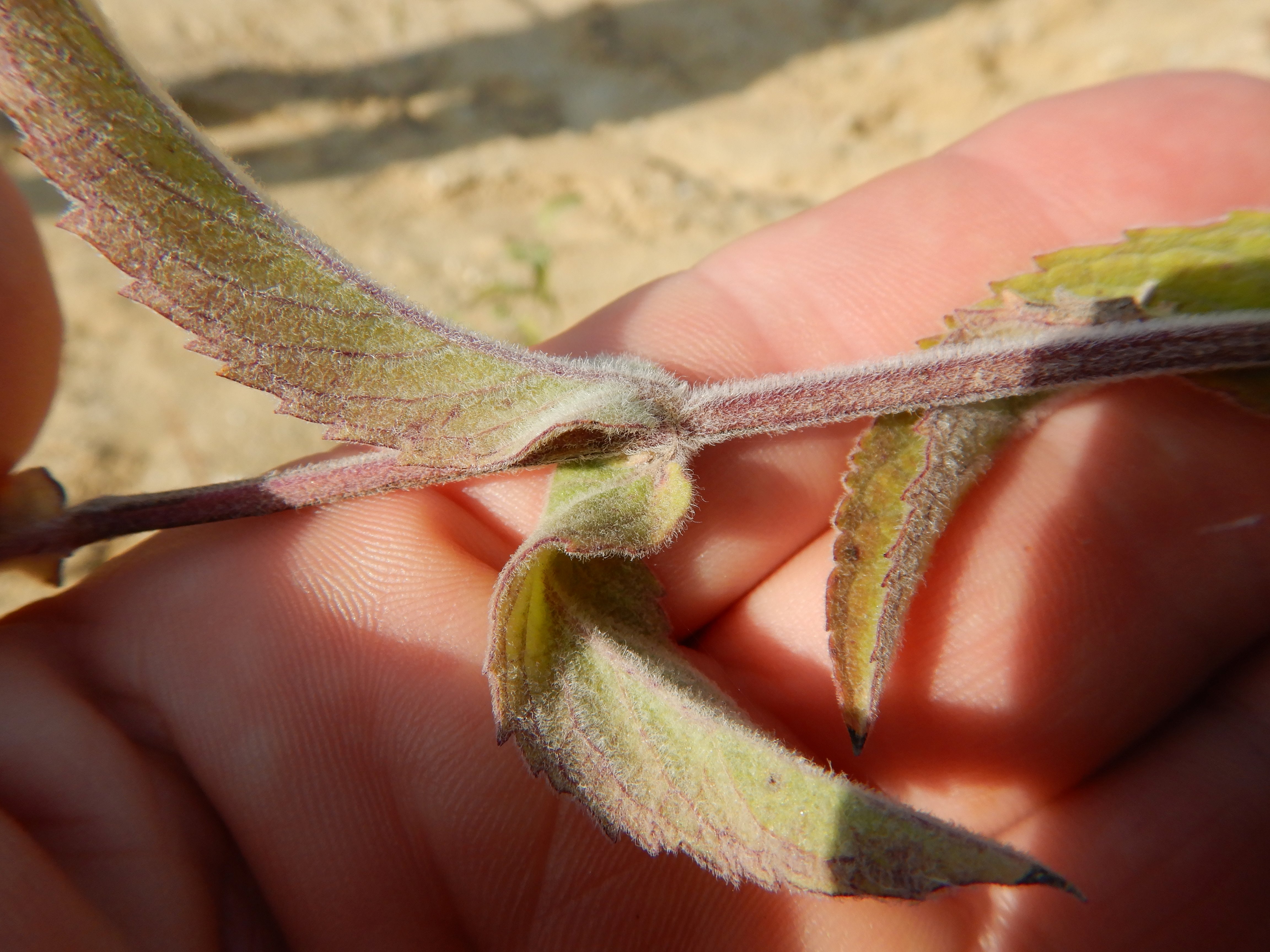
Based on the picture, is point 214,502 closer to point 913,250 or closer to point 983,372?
point 983,372

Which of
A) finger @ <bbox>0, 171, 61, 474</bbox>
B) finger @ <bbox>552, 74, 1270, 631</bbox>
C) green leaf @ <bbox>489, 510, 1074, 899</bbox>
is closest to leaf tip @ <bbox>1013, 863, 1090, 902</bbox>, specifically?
green leaf @ <bbox>489, 510, 1074, 899</bbox>

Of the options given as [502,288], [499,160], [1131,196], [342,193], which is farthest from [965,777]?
Result: [342,193]

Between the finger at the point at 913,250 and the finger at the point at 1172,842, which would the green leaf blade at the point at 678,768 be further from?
the finger at the point at 1172,842

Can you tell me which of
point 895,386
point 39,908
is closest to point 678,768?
point 895,386

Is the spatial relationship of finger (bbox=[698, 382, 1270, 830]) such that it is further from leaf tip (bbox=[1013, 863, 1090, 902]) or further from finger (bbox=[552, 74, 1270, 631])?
leaf tip (bbox=[1013, 863, 1090, 902])

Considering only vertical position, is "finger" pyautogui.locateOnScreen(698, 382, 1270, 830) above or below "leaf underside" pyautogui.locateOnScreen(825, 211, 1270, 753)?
below

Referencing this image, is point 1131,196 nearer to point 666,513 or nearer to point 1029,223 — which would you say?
point 1029,223

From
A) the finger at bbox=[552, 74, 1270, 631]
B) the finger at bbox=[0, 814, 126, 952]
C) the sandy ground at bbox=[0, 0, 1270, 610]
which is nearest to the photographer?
the finger at bbox=[0, 814, 126, 952]
